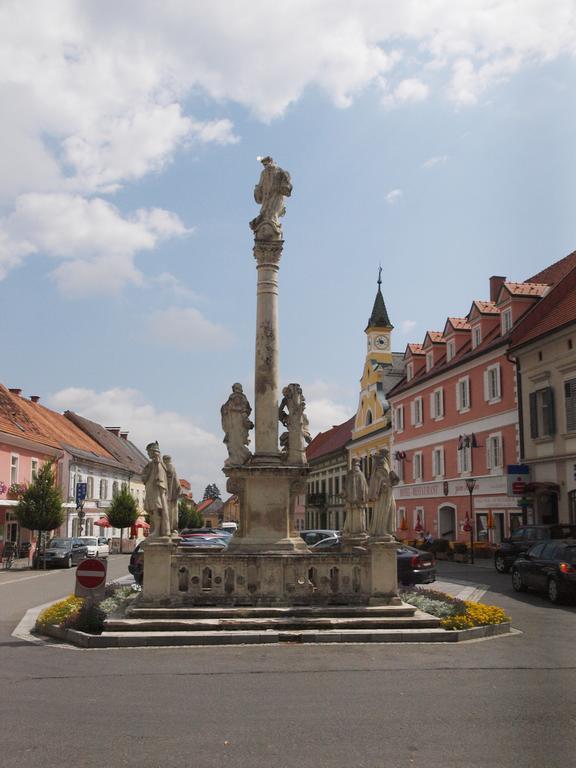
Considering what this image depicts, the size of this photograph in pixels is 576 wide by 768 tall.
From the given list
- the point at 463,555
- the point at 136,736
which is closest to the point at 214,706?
the point at 136,736

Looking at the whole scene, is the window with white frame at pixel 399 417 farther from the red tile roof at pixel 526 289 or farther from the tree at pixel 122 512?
the tree at pixel 122 512

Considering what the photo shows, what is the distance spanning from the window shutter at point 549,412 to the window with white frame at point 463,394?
787 cm

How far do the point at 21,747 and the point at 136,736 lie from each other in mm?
945

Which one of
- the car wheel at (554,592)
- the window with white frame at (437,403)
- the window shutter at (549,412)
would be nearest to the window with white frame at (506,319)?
the window shutter at (549,412)

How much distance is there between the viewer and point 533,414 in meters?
30.5

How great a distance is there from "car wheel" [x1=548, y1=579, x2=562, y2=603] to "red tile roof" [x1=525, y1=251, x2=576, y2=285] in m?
19.3

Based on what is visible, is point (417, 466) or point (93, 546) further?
point (417, 466)

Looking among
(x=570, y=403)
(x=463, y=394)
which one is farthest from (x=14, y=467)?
(x=570, y=403)

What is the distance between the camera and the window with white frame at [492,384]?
112ft

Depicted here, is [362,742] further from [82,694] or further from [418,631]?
[418,631]

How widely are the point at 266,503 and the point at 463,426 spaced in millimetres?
24484

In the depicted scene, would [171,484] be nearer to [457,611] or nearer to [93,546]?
[457,611]

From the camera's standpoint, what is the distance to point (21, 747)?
6.53 meters

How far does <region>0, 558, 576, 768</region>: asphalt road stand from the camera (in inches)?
250
